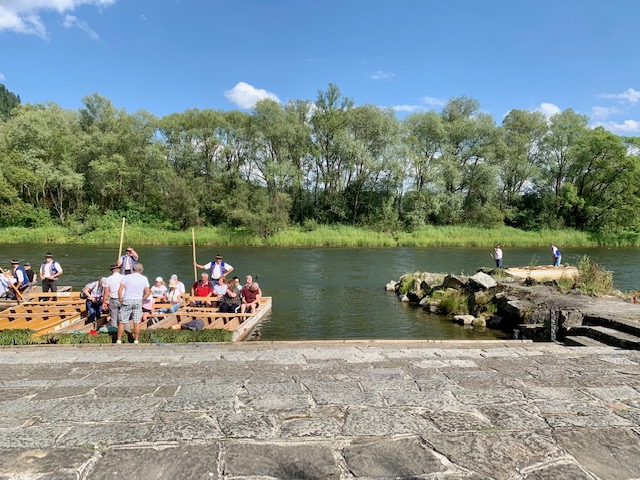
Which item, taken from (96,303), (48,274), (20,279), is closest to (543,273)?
(96,303)

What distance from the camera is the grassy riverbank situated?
41781 millimetres

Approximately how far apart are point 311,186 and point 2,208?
105 ft

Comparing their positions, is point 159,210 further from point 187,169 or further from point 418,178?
point 418,178

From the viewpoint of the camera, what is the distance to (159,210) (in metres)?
49.0

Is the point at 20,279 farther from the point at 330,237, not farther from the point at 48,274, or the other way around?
the point at 330,237

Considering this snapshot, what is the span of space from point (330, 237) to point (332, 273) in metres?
18.4

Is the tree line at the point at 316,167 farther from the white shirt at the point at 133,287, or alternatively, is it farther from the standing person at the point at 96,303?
the white shirt at the point at 133,287

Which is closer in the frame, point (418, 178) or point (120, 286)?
point (120, 286)

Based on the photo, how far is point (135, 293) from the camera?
9234mm

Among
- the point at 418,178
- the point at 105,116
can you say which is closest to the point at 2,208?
the point at 105,116

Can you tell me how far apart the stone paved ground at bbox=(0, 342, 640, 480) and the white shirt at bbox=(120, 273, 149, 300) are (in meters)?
3.04

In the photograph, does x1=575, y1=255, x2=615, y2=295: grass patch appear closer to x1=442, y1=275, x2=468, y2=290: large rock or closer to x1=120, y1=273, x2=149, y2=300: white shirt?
x1=442, y1=275, x2=468, y2=290: large rock

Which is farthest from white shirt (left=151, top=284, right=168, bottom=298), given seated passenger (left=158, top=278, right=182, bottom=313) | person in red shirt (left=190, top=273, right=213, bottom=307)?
person in red shirt (left=190, top=273, right=213, bottom=307)

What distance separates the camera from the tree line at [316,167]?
45.5 m
